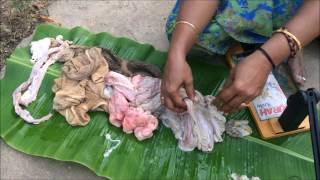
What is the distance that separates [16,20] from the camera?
2588 millimetres

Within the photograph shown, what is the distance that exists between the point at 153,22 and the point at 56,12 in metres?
0.62

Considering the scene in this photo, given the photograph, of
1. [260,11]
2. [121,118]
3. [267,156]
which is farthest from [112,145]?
[260,11]

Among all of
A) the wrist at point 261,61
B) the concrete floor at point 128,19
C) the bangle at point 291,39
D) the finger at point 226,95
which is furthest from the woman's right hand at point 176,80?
the concrete floor at point 128,19

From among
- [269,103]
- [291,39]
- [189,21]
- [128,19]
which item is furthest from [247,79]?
[128,19]

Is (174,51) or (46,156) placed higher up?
(174,51)

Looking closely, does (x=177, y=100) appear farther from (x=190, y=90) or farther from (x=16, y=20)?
(x=16, y=20)

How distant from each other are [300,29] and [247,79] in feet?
0.94

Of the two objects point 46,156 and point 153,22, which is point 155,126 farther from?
point 153,22

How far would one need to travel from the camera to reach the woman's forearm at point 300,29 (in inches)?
65.4

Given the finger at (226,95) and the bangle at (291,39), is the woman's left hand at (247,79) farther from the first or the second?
the bangle at (291,39)

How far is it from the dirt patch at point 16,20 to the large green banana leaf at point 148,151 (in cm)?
44

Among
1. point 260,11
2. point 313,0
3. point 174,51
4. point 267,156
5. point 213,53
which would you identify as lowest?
point 267,156

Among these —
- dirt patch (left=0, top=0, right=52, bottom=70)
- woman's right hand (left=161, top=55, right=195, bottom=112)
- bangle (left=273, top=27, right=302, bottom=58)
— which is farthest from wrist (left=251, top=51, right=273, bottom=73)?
dirt patch (left=0, top=0, right=52, bottom=70)

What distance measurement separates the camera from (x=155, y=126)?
2.07m
